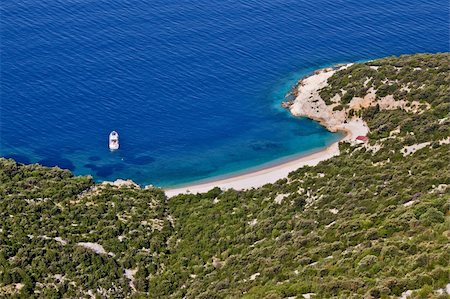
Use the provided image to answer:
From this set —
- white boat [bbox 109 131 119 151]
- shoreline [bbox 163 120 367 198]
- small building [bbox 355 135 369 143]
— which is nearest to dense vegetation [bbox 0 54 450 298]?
small building [bbox 355 135 369 143]

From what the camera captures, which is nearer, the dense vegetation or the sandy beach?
the dense vegetation

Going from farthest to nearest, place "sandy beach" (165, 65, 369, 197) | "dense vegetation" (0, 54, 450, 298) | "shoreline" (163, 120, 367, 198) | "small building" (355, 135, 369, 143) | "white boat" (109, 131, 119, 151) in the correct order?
"white boat" (109, 131, 119, 151) < "small building" (355, 135, 369, 143) < "sandy beach" (165, 65, 369, 197) < "shoreline" (163, 120, 367, 198) < "dense vegetation" (0, 54, 450, 298)

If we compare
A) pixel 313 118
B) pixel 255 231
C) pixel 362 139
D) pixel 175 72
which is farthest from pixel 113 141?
pixel 362 139

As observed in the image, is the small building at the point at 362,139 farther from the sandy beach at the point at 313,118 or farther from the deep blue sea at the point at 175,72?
the deep blue sea at the point at 175,72

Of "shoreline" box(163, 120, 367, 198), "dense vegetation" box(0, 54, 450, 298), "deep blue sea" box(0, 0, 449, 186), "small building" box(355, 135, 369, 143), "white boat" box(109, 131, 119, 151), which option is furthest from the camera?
"deep blue sea" box(0, 0, 449, 186)

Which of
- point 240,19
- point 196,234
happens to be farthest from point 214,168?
point 240,19

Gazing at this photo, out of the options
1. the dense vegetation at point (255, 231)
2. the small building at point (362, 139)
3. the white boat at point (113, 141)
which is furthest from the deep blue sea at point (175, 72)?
the dense vegetation at point (255, 231)

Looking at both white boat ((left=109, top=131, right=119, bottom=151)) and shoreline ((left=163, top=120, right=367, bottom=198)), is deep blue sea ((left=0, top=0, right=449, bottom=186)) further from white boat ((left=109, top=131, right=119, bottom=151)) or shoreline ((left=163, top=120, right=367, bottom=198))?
shoreline ((left=163, top=120, right=367, bottom=198))
